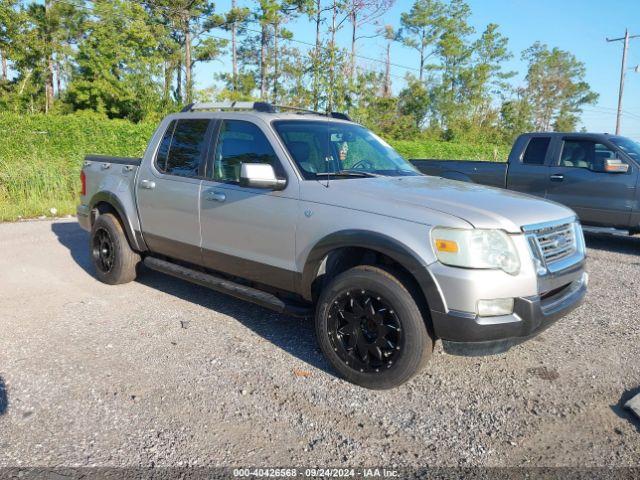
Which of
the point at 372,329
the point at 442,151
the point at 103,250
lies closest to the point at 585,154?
the point at 372,329

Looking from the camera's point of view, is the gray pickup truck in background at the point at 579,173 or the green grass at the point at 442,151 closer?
the gray pickup truck in background at the point at 579,173

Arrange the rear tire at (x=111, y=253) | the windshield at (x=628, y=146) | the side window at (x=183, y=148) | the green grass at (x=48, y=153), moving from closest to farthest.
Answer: the side window at (x=183, y=148)
the rear tire at (x=111, y=253)
the windshield at (x=628, y=146)
the green grass at (x=48, y=153)

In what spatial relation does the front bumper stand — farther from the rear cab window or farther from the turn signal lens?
the rear cab window

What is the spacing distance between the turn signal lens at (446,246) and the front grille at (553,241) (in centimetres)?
50

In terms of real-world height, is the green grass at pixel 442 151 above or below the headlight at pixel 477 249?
above

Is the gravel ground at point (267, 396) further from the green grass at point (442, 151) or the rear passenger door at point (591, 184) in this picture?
the green grass at point (442, 151)

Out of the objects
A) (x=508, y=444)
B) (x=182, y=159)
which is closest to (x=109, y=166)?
(x=182, y=159)

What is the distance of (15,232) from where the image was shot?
8.84m

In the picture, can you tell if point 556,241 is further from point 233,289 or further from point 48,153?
point 48,153

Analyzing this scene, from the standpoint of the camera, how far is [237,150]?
4.50 m

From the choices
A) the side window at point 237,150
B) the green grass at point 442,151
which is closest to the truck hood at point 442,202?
the side window at point 237,150

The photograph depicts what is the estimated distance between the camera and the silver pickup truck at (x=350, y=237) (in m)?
3.15

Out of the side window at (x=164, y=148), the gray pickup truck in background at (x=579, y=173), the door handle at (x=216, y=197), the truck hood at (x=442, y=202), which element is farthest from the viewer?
the gray pickup truck in background at (x=579, y=173)

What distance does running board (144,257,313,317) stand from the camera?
3957 millimetres
